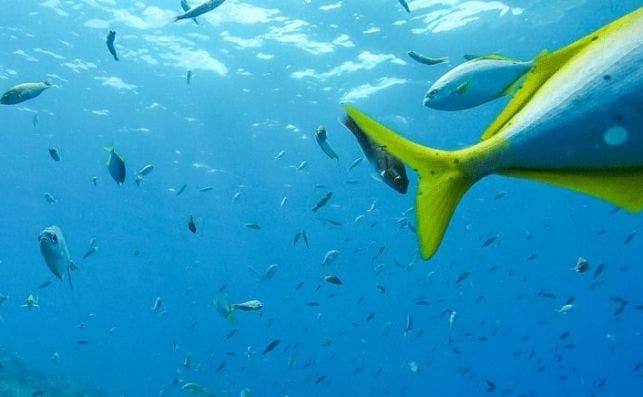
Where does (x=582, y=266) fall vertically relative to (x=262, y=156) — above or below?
above

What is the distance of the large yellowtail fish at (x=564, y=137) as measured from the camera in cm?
82

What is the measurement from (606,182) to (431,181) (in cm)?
33

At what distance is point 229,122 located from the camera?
28.9 m

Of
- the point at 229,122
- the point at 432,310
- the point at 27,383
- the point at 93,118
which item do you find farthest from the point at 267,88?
the point at 432,310

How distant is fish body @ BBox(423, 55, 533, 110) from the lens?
2.15 metres

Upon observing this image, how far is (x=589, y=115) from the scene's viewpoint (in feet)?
2.77

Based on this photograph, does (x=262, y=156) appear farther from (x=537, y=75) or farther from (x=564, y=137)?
(x=564, y=137)

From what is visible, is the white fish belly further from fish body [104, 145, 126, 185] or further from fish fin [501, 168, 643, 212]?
fish body [104, 145, 126, 185]

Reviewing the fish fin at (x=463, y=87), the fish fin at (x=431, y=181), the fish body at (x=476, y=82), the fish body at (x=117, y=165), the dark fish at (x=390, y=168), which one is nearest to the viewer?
the fish fin at (x=431, y=181)

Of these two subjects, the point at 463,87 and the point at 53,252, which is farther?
the point at 53,252

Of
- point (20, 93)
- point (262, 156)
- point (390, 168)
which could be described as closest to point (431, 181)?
point (390, 168)

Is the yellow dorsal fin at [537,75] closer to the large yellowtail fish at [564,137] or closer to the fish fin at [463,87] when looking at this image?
the large yellowtail fish at [564,137]

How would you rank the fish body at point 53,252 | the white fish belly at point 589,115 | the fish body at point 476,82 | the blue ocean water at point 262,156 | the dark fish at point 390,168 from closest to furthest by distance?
1. the white fish belly at point 589,115
2. the dark fish at point 390,168
3. the fish body at point 476,82
4. the fish body at point 53,252
5. the blue ocean water at point 262,156

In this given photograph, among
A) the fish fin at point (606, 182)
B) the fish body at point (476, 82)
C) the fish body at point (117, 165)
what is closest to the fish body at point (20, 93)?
the fish body at point (117, 165)
